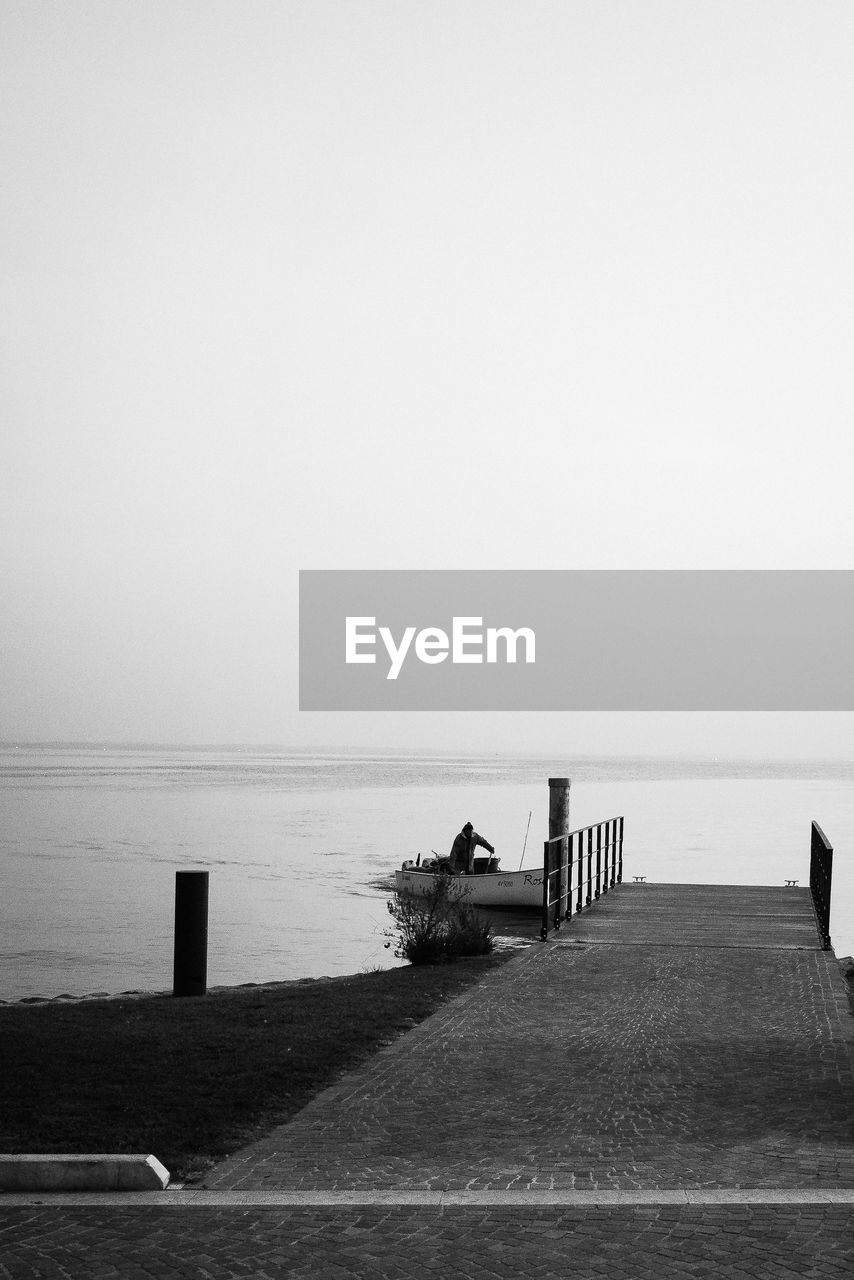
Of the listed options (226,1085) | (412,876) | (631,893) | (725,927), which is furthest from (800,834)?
(226,1085)

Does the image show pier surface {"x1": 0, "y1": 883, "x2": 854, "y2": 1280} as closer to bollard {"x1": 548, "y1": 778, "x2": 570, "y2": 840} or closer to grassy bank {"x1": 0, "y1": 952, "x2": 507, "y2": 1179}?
grassy bank {"x1": 0, "y1": 952, "x2": 507, "y2": 1179}

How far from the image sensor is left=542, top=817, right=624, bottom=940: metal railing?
1580cm

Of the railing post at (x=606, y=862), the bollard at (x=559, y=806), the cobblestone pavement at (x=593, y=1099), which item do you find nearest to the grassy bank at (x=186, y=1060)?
the cobblestone pavement at (x=593, y=1099)

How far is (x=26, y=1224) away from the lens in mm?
5480

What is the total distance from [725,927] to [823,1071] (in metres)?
8.44

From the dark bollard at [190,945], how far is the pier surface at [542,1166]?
3358 millimetres

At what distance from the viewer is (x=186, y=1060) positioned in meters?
8.90

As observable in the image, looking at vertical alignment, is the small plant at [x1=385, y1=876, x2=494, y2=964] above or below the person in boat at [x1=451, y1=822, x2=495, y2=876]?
below

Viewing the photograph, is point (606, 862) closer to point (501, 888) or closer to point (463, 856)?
point (463, 856)

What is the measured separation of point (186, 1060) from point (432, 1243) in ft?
13.3

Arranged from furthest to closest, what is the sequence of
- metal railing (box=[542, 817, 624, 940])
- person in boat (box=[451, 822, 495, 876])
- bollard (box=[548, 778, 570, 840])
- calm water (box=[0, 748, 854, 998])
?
person in boat (box=[451, 822, 495, 876]) → calm water (box=[0, 748, 854, 998]) → bollard (box=[548, 778, 570, 840]) → metal railing (box=[542, 817, 624, 940])

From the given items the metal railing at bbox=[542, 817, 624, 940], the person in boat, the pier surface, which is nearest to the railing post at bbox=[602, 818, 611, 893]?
the metal railing at bbox=[542, 817, 624, 940]

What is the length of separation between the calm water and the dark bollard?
3.94 meters

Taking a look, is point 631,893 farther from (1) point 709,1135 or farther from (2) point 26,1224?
(2) point 26,1224
